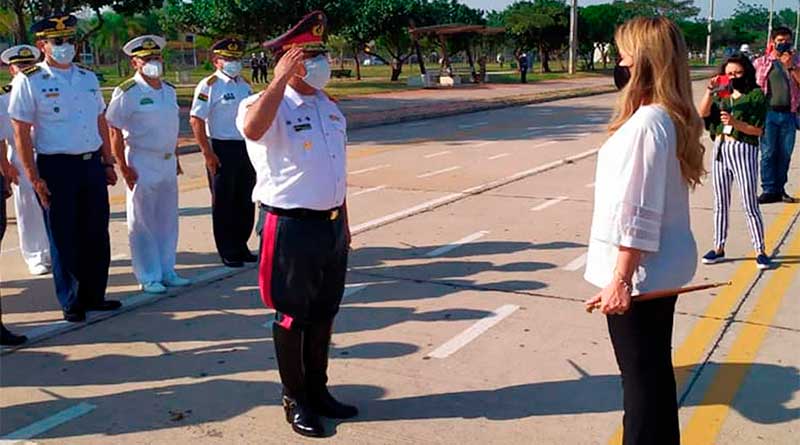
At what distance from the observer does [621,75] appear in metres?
3.09

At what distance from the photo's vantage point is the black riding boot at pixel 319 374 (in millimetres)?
3932

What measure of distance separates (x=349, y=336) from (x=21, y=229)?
3.50 metres

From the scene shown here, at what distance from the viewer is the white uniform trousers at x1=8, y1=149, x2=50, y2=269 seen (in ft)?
22.8

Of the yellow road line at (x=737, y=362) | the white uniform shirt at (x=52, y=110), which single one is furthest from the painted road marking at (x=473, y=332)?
the white uniform shirt at (x=52, y=110)

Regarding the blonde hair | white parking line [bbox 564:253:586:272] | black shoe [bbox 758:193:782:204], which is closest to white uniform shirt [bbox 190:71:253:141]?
white parking line [bbox 564:253:586:272]

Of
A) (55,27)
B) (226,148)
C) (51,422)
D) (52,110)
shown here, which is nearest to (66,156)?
(52,110)

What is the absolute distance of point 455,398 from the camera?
4.24 meters

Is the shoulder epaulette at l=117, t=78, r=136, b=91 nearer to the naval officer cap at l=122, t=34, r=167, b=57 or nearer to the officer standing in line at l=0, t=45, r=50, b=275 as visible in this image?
the naval officer cap at l=122, t=34, r=167, b=57

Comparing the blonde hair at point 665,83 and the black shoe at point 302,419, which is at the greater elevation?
the blonde hair at point 665,83

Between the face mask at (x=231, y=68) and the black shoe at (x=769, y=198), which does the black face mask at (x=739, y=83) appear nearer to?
the black shoe at (x=769, y=198)

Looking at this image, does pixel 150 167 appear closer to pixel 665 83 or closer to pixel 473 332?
pixel 473 332

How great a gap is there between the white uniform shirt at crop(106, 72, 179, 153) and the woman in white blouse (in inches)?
152

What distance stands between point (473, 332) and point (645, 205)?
8.31 ft

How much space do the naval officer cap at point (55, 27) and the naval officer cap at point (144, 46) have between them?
1.55ft
